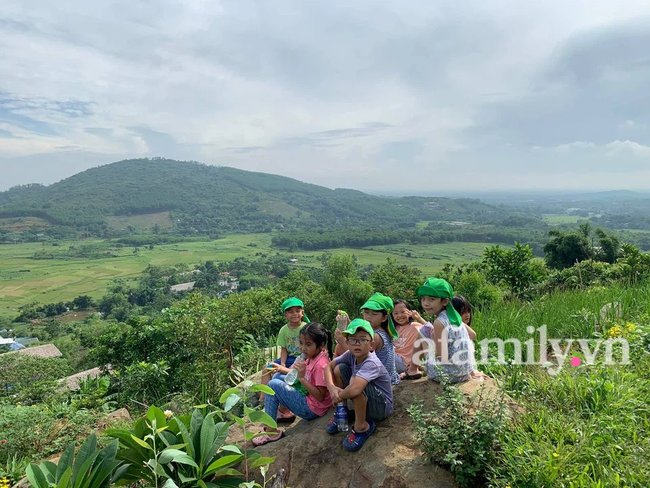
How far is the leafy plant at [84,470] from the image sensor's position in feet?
7.03

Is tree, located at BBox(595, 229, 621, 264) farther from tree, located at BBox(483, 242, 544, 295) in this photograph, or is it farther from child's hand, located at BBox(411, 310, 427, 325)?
child's hand, located at BBox(411, 310, 427, 325)

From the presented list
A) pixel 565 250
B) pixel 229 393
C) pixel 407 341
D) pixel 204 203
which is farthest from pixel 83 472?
pixel 204 203

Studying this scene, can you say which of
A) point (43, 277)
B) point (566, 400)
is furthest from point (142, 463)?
point (43, 277)

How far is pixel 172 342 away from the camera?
720cm

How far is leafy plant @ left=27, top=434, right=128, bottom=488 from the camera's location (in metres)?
2.14

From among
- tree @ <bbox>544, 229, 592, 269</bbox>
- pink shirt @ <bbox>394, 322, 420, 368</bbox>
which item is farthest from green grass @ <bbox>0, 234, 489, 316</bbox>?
pink shirt @ <bbox>394, 322, 420, 368</bbox>

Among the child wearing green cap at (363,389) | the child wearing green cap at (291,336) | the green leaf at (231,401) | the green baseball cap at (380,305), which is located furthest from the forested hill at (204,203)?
the green leaf at (231,401)

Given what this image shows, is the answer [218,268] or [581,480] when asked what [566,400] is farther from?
[218,268]

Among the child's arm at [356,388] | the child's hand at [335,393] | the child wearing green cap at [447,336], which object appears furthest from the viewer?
the child wearing green cap at [447,336]

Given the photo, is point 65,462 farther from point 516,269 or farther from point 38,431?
point 516,269

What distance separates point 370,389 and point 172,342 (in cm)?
556

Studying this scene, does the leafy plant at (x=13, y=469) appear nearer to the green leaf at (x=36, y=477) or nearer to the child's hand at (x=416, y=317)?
the green leaf at (x=36, y=477)

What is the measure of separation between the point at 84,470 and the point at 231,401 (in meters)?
0.94

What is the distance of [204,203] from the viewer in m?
150
